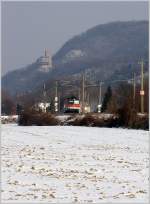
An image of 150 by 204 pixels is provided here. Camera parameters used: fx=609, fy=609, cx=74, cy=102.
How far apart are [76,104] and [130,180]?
211 ft

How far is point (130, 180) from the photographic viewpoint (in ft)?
47.7

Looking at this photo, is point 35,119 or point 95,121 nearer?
point 95,121

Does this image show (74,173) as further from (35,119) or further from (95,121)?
(35,119)

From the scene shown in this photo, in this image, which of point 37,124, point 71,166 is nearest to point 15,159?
point 71,166

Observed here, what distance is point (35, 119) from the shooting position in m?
46.3

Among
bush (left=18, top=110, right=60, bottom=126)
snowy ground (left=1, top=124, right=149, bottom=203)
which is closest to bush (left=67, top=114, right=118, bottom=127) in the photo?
bush (left=18, top=110, right=60, bottom=126)

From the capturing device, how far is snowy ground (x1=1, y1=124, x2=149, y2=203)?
1215cm

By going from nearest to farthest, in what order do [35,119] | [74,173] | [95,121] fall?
[74,173]
[95,121]
[35,119]

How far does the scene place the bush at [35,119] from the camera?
46250 millimetres

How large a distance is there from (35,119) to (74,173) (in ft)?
101

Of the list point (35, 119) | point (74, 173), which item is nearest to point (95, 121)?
point (35, 119)

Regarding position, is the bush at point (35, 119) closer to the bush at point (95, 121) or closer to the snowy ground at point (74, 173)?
the bush at point (95, 121)

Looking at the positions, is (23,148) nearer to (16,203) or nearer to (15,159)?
(15,159)

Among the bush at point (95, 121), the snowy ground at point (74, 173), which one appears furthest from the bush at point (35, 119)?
the snowy ground at point (74, 173)
